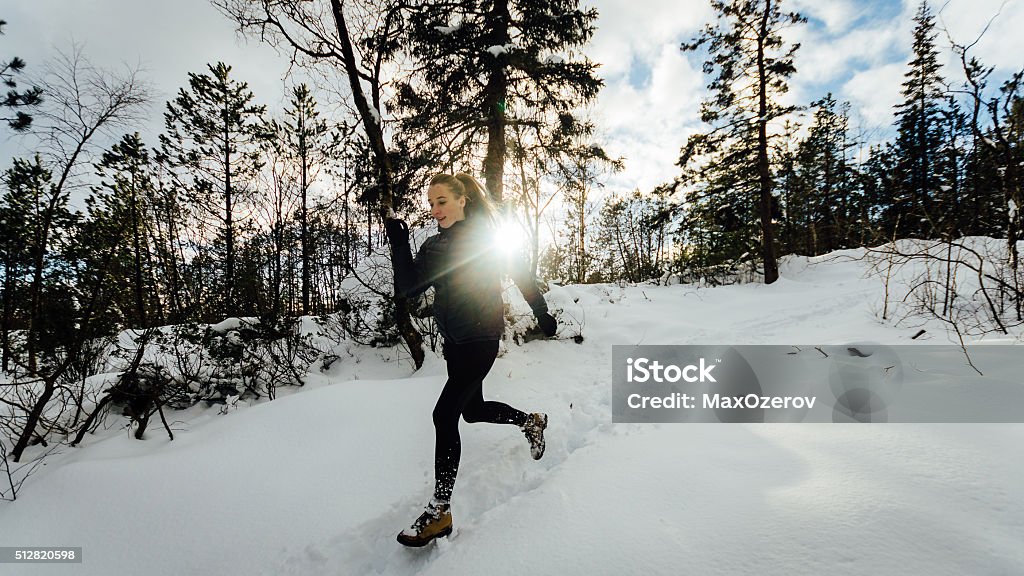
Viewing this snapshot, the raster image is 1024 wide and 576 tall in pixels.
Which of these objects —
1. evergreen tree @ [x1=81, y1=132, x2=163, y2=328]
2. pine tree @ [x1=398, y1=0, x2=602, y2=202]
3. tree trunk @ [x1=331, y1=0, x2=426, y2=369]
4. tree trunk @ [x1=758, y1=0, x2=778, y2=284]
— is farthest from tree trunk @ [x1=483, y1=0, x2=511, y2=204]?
tree trunk @ [x1=758, y1=0, x2=778, y2=284]

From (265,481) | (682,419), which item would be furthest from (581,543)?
(265,481)

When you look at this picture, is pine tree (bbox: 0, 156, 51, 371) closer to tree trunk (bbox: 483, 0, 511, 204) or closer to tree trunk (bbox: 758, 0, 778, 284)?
tree trunk (bbox: 483, 0, 511, 204)

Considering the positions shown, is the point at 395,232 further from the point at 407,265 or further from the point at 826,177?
the point at 826,177

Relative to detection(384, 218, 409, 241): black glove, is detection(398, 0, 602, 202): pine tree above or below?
above

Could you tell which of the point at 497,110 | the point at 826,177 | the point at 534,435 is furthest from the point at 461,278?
the point at 826,177

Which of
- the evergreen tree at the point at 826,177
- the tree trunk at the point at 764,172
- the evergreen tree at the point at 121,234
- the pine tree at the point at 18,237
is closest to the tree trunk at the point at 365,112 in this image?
the evergreen tree at the point at 121,234

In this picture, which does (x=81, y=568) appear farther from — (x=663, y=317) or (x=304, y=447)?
(x=663, y=317)

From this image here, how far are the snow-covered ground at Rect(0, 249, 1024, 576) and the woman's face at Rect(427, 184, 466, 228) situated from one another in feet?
5.43

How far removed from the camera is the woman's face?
2.00 m

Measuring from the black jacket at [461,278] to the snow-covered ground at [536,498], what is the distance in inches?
39.5

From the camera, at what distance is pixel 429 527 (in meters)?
1.68

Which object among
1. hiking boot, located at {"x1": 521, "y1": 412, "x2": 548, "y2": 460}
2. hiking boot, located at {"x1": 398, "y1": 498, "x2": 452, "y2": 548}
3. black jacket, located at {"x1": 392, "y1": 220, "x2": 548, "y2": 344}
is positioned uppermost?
black jacket, located at {"x1": 392, "y1": 220, "x2": 548, "y2": 344}

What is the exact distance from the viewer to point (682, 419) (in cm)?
277

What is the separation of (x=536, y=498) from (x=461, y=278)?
1.28 meters
